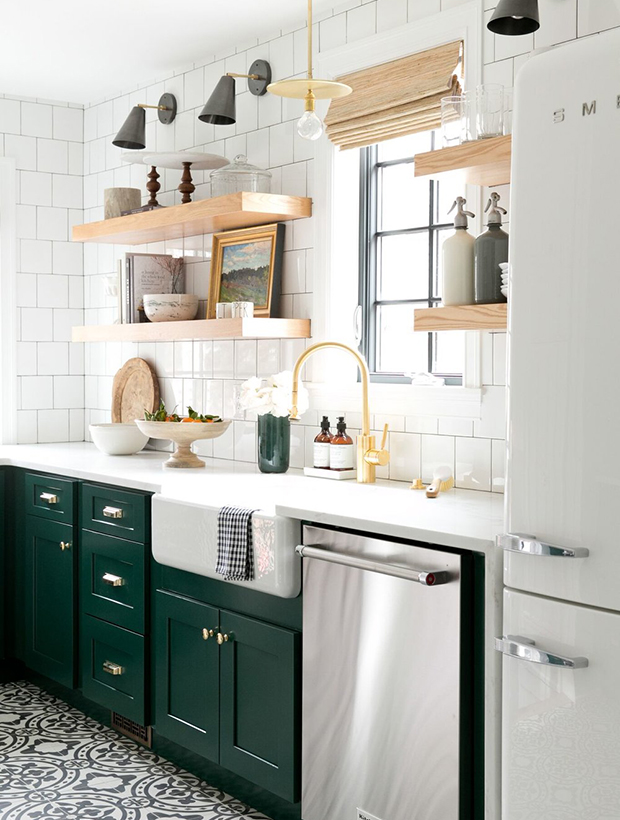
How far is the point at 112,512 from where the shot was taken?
3396mm

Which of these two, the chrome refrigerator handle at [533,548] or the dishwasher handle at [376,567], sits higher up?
the chrome refrigerator handle at [533,548]

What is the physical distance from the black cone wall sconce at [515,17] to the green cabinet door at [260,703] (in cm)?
170

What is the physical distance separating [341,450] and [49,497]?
1.23m

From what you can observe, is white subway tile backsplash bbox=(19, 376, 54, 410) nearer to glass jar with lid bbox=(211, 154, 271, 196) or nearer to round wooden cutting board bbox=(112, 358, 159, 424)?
round wooden cutting board bbox=(112, 358, 159, 424)

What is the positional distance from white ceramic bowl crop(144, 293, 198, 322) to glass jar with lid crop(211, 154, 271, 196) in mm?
500

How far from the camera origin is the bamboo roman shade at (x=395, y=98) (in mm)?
3113

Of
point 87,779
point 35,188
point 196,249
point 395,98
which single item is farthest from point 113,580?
point 35,188

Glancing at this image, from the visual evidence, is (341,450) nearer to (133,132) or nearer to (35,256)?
(133,132)

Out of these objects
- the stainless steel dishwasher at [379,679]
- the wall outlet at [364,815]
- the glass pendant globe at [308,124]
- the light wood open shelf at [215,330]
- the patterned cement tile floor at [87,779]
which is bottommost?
the patterned cement tile floor at [87,779]

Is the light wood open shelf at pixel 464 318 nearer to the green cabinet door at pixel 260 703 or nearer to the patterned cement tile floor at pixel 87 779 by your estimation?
the green cabinet door at pixel 260 703

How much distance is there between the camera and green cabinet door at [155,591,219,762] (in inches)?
115

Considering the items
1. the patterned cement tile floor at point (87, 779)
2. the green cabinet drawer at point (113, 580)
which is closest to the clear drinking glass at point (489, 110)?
the green cabinet drawer at point (113, 580)

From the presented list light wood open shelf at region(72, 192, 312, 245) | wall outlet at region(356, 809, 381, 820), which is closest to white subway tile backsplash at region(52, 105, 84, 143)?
light wood open shelf at region(72, 192, 312, 245)

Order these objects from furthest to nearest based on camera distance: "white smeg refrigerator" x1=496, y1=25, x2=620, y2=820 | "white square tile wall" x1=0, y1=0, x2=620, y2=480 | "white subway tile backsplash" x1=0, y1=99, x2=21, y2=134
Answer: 1. "white subway tile backsplash" x1=0, y1=99, x2=21, y2=134
2. "white square tile wall" x1=0, y1=0, x2=620, y2=480
3. "white smeg refrigerator" x1=496, y1=25, x2=620, y2=820
